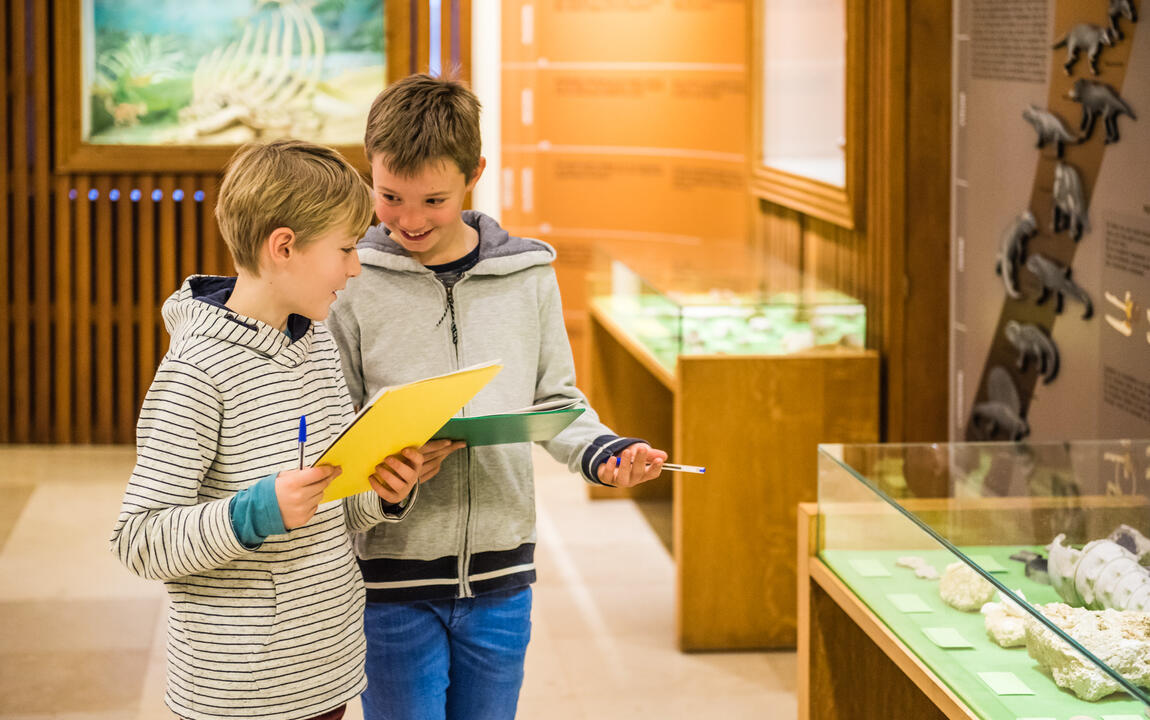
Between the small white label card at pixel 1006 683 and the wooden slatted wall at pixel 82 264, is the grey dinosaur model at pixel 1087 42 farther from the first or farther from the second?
the wooden slatted wall at pixel 82 264

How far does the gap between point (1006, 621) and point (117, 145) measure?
6.78 meters

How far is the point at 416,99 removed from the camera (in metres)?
2.22

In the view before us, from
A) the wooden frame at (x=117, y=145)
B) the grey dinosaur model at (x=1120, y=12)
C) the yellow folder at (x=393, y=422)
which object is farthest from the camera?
the wooden frame at (x=117, y=145)

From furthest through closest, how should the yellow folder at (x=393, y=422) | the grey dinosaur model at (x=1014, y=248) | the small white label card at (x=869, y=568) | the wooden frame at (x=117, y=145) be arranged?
the wooden frame at (x=117, y=145) → the grey dinosaur model at (x=1014, y=248) → the small white label card at (x=869, y=568) → the yellow folder at (x=393, y=422)

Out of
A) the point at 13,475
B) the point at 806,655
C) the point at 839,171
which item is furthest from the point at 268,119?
the point at 806,655

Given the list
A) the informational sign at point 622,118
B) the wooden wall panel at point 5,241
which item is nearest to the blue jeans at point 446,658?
the informational sign at point 622,118

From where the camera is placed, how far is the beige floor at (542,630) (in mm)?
4344

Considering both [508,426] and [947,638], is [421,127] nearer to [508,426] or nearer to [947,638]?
[508,426]

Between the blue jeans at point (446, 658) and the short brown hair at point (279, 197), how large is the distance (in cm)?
67

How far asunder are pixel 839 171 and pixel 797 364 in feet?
3.37

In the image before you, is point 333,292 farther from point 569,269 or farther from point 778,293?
point 569,269

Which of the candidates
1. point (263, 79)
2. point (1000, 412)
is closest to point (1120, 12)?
point (1000, 412)

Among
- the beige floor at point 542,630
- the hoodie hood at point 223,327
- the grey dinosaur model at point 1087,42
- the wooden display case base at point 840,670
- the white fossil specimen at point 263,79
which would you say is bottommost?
the beige floor at point 542,630

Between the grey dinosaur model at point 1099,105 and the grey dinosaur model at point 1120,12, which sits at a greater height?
the grey dinosaur model at point 1120,12
